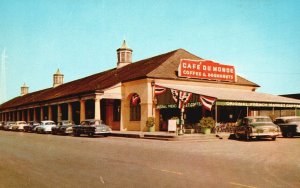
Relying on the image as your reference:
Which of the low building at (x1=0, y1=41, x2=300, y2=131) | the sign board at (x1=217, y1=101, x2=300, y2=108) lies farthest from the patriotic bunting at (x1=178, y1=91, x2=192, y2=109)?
the sign board at (x1=217, y1=101, x2=300, y2=108)

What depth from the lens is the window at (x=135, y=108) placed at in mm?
35125

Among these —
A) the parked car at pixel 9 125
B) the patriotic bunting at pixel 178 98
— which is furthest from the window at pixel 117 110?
the parked car at pixel 9 125

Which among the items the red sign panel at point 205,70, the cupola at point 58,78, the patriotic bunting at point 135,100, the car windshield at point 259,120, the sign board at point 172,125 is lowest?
the sign board at point 172,125

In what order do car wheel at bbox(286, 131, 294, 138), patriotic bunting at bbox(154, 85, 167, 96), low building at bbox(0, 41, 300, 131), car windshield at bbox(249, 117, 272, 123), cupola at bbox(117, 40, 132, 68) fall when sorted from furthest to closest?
cupola at bbox(117, 40, 132, 68)
patriotic bunting at bbox(154, 85, 167, 96)
low building at bbox(0, 41, 300, 131)
car wheel at bbox(286, 131, 294, 138)
car windshield at bbox(249, 117, 272, 123)

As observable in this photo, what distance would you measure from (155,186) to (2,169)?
558cm

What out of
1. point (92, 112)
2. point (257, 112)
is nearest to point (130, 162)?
point (257, 112)

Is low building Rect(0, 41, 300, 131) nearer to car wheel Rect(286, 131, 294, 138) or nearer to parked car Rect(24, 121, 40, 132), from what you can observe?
car wheel Rect(286, 131, 294, 138)

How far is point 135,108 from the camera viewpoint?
35812mm

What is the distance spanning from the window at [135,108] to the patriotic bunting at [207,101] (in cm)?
1012

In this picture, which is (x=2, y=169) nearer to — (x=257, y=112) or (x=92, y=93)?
(x=92, y=93)

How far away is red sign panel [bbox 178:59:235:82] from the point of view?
34.2 metres

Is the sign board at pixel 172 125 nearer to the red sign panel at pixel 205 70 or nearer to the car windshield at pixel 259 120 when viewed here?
the car windshield at pixel 259 120

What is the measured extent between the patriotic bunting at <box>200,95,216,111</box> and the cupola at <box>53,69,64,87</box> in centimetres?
5581

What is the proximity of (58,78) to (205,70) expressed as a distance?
162 feet
